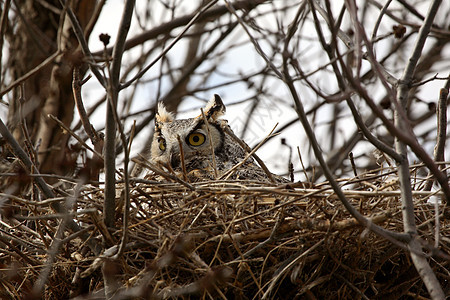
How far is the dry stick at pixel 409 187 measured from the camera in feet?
6.17

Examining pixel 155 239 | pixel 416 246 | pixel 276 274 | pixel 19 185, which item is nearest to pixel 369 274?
pixel 276 274

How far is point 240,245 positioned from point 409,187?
30.3 inches

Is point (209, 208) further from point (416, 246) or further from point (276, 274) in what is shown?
point (416, 246)

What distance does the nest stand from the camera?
2367mm

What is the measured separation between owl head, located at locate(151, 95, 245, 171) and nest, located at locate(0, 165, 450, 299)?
98 centimetres

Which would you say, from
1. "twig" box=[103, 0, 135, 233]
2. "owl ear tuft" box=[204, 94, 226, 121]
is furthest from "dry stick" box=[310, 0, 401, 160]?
"owl ear tuft" box=[204, 94, 226, 121]

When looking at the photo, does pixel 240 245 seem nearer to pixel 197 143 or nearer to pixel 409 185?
pixel 409 185

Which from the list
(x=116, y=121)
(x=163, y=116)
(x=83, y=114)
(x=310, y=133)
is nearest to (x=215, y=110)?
(x=163, y=116)

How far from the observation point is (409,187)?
2023 millimetres

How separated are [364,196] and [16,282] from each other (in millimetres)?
1581

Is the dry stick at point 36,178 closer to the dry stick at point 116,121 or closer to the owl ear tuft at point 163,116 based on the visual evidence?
the dry stick at point 116,121

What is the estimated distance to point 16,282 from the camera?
2.78m

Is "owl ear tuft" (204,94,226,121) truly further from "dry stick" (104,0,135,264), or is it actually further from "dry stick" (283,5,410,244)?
"dry stick" (283,5,410,244)

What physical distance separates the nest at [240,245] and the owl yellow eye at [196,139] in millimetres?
1041
